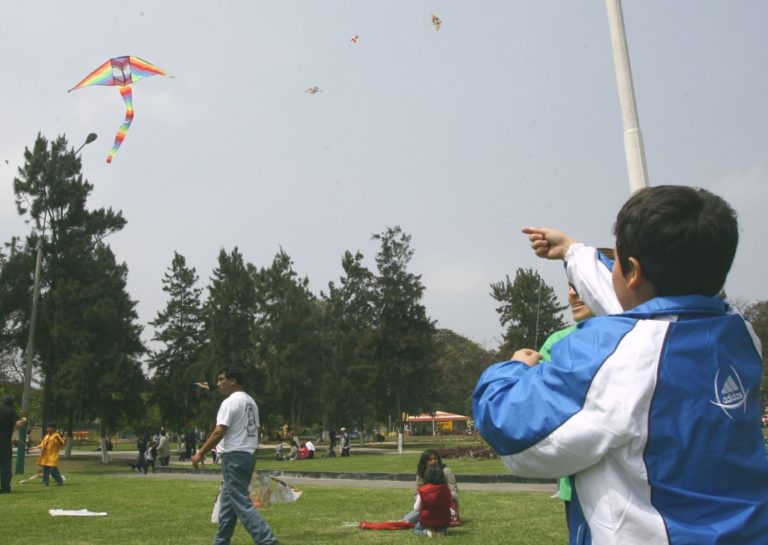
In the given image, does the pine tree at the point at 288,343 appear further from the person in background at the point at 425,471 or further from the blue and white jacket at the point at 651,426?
the blue and white jacket at the point at 651,426

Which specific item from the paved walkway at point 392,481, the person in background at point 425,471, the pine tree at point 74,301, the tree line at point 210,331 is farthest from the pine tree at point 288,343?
the person in background at point 425,471

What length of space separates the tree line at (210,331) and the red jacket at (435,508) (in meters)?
33.9

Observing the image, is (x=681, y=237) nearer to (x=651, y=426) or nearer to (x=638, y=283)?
(x=638, y=283)

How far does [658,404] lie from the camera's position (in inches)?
70.4

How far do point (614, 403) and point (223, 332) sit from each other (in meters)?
57.2

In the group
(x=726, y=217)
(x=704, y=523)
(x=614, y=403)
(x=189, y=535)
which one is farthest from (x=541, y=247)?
(x=189, y=535)

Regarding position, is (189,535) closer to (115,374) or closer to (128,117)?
(128,117)

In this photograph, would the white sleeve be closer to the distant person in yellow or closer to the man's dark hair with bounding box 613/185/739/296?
the man's dark hair with bounding box 613/185/739/296

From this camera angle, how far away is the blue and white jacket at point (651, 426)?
177 centimetres

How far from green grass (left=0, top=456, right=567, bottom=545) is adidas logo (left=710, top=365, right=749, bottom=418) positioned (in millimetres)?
7142

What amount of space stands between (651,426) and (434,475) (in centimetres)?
848

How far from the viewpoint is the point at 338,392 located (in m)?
62.3

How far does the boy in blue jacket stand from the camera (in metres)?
1.78

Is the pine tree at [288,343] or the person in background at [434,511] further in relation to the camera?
the pine tree at [288,343]
